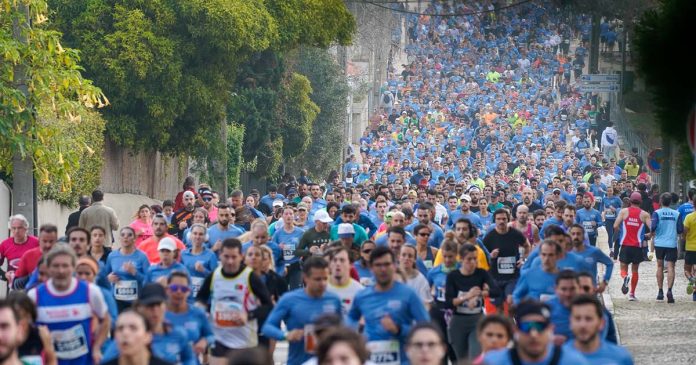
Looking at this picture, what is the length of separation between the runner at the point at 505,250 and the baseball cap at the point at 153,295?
6.15 m

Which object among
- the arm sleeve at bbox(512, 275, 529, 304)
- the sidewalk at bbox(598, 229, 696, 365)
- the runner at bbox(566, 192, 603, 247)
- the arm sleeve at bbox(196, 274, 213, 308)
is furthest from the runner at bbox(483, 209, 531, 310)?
the runner at bbox(566, 192, 603, 247)

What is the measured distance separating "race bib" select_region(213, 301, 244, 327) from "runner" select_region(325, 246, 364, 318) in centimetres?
98

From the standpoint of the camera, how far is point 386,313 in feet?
40.2

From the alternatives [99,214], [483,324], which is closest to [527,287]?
[483,324]

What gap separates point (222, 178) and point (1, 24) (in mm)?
17214

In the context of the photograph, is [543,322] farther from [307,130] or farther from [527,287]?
[307,130]

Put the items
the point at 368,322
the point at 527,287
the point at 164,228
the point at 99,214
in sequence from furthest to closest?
the point at 99,214 < the point at 164,228 < the point at 527,287 < the point at 368,322

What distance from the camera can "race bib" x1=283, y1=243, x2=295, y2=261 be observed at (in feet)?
63.4

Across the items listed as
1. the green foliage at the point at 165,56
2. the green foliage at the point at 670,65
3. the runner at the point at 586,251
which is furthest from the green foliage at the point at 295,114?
the green foliage at the point at 670,65

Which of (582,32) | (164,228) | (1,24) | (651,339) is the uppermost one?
(582,32)

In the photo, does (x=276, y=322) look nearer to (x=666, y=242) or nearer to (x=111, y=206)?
(x=666, y=242)

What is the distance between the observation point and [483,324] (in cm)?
1017

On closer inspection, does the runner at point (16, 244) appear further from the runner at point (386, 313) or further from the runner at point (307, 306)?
the runner at point (386, 313)

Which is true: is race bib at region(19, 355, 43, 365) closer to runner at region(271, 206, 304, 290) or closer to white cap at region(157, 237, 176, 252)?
white cap at region(157, 237, 176, 252)
